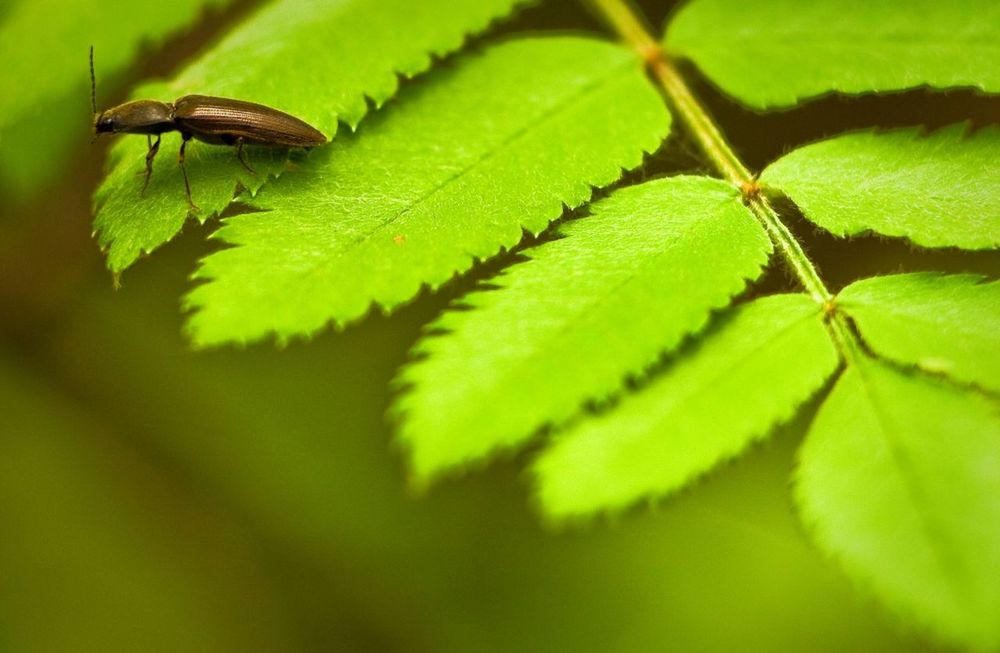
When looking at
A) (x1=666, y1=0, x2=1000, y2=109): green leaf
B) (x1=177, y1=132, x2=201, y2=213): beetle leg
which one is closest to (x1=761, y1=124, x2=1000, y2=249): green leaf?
(x1=666, y1=0, x2=1000, y2=109): green leaf

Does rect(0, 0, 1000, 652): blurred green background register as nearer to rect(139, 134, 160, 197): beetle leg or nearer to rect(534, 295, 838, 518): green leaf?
rect(139, 134, 160, 197): beetle leg

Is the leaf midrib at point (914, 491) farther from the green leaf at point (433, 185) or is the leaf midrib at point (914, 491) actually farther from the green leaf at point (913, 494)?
the green leaf at point (433, 185)

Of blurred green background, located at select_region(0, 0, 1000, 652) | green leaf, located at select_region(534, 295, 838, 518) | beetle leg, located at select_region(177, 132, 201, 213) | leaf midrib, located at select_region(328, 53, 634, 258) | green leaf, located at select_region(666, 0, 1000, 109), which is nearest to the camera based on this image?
green leaf, located at select_region(534, 295, 838, 518)

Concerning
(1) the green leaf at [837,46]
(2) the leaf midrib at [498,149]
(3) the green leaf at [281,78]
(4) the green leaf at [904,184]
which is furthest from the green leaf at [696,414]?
(3) the green leaf at [281,78]

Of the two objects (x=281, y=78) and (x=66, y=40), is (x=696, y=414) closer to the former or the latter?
(x=281, y=78)

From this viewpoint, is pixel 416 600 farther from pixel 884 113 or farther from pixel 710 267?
pixel 884 113

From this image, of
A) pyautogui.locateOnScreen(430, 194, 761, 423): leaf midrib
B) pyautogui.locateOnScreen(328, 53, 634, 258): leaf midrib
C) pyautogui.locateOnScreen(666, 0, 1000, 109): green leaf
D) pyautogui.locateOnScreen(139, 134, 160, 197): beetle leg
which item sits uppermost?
pyautogui.locateOnScreen(139, 134, 160, 197): beetle leg

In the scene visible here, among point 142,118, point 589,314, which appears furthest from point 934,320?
A: point 142,118
